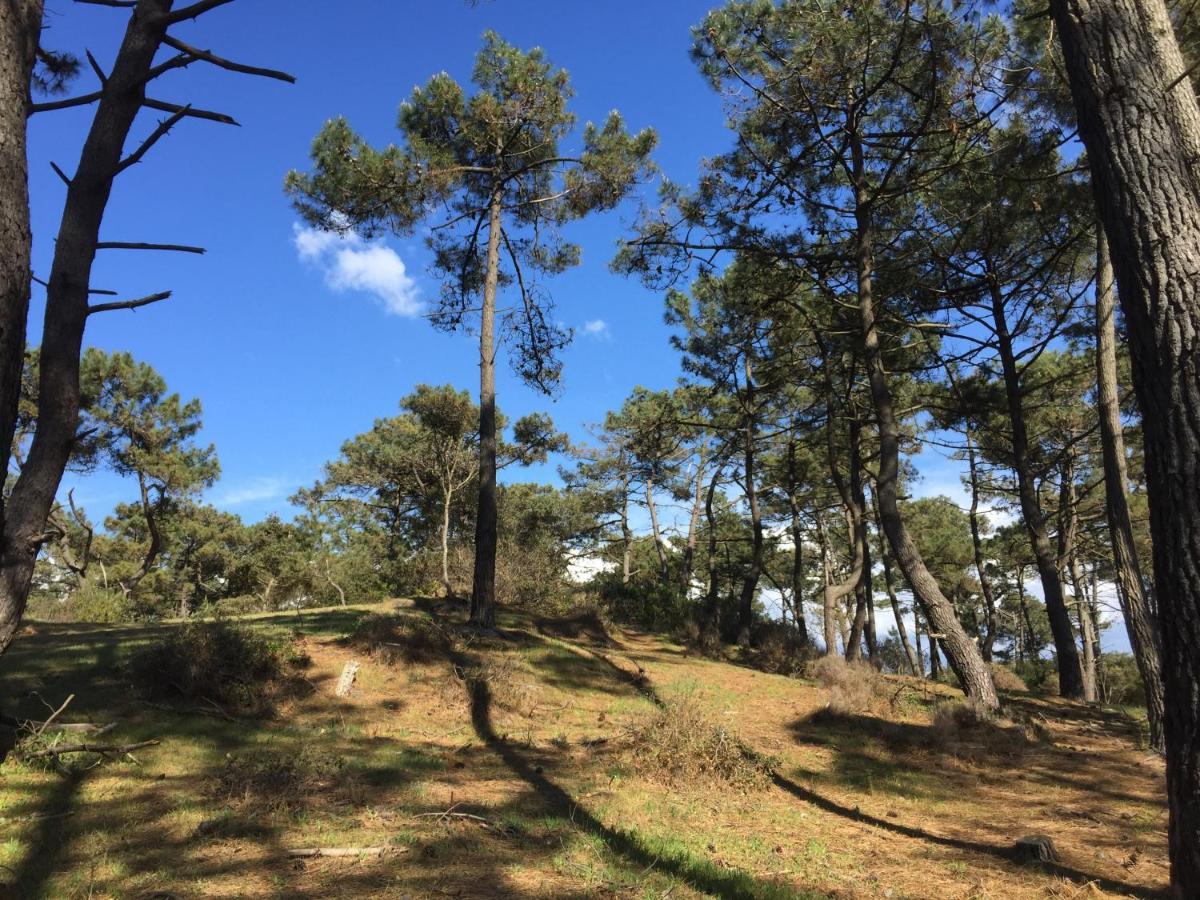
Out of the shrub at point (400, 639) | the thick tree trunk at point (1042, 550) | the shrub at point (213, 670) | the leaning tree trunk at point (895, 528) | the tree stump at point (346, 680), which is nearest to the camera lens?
the shrub at point (213, 670)

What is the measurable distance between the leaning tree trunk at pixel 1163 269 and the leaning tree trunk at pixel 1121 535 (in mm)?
3911

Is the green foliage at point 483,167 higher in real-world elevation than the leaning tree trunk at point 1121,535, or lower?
higher

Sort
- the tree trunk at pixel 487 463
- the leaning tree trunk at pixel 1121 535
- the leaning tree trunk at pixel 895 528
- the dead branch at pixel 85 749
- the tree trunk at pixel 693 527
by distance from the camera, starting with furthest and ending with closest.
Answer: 1. the tree trunk at pixel 693 527
2. the tree trunk at pixel 487 463
3. the leaning tree trunk at pixel 895 528
4. the leaning tree trunk at pixel 1121 535
5. the dead branch at pixel 85 749

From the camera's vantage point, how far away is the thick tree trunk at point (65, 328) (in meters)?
3.66

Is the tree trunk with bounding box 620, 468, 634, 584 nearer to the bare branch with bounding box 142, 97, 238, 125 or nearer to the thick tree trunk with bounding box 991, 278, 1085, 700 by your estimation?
the thick tree trunk with bounding box 991, 278, 1085, 700

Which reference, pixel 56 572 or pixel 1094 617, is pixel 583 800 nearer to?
pixel 1094 617

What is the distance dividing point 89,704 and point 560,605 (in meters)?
11.7

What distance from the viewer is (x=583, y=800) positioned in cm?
540

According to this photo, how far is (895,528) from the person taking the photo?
888cm

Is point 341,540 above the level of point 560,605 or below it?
above

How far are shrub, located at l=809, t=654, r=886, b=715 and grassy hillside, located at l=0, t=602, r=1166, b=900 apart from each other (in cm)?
11

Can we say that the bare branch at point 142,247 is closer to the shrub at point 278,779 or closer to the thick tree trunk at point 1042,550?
the shrub at point 278,779

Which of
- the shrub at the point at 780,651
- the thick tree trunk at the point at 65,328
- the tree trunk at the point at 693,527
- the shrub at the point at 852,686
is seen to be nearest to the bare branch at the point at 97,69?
the thick tree trunk at the point at 65,328

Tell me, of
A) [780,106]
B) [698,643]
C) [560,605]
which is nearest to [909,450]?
[698,643]
